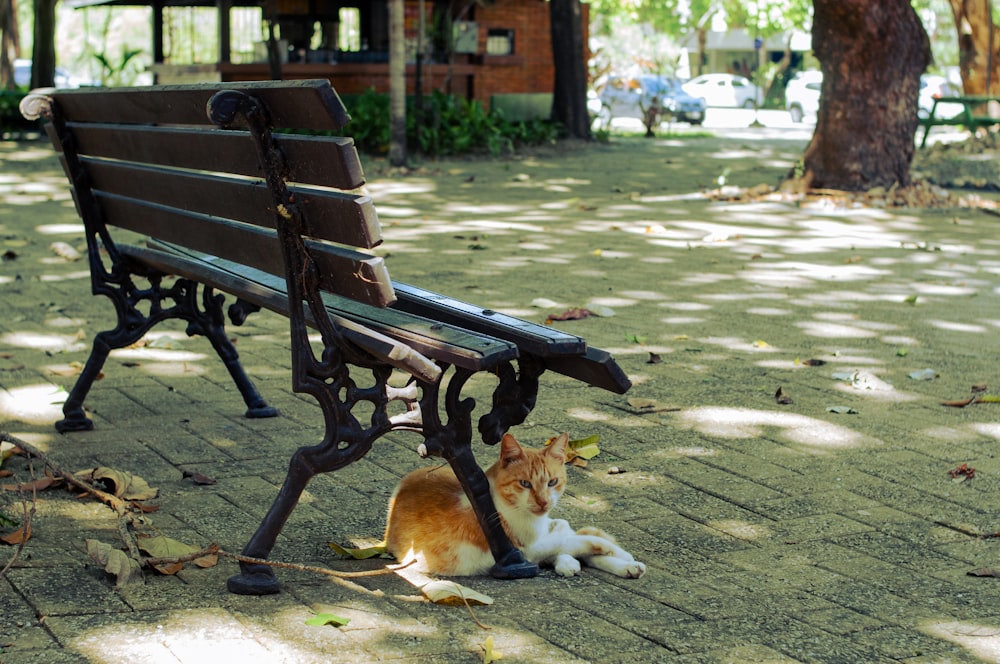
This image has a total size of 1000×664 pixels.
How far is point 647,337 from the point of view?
6.20m

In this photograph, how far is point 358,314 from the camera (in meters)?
3.36

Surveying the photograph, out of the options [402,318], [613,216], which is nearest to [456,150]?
[613,216]

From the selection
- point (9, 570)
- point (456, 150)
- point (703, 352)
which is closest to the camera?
point (9, 570)

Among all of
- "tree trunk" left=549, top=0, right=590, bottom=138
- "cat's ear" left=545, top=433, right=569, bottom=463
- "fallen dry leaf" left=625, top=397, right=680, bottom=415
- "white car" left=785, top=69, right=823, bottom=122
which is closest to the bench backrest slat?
"cat's ear" left=545, top=433, right=569, bottom=463

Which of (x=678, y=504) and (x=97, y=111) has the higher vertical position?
(x=97, y=111)

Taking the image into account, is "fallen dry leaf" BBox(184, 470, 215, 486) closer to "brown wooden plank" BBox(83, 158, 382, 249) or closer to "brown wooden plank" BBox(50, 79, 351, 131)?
"brown wooden plank" BBox(83, 158, 382, 249)

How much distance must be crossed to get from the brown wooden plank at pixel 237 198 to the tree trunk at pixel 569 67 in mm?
16748

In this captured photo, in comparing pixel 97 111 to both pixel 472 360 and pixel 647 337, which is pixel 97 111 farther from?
pixel 647 337

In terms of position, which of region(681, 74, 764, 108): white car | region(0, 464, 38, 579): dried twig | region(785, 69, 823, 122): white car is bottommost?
region(0, 464, 38, 579): dried twig

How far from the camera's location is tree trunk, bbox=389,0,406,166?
1515 cm

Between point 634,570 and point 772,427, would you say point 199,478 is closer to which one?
point 634,570

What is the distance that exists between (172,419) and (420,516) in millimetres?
1807

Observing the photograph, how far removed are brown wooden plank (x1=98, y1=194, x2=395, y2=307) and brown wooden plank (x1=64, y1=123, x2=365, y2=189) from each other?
17 centimetres

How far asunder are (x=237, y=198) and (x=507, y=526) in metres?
1.17
